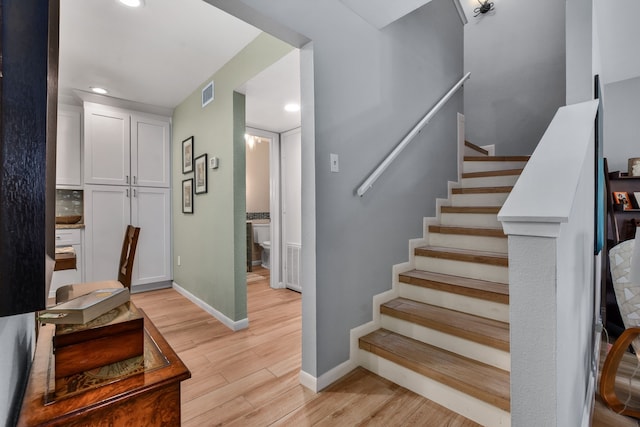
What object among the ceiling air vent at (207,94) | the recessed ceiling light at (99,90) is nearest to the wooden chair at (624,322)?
the ceiling air vent at (207,94)

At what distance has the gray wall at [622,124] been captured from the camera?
3354 millimetres

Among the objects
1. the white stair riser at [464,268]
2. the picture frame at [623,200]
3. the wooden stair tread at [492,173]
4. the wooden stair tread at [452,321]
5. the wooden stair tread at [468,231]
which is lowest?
the wooden stair tread at [452,321]

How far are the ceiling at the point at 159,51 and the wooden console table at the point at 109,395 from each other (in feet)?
6.77

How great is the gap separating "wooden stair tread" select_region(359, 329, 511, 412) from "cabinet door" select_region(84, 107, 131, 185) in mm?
3476

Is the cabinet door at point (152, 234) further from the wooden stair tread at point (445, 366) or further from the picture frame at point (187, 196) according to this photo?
the wooden stair tread at point (445, 366)

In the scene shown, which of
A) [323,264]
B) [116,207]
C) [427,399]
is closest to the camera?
[427,399]

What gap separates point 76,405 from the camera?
0.58 meters

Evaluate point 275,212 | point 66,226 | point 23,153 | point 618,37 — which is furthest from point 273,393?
point 618,37

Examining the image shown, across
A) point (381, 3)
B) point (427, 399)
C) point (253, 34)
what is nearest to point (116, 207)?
point (253, 34)

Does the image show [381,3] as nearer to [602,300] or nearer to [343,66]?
[343,66]

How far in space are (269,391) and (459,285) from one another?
1330 mm

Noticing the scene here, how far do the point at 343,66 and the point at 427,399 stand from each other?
77.6 inches

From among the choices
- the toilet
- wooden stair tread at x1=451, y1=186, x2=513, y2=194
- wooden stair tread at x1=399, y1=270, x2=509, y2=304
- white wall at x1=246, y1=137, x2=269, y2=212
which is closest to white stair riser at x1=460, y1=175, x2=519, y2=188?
wooden stair tread at x1=451, y1=186, x2=513, y2=194

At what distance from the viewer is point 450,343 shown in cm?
175
